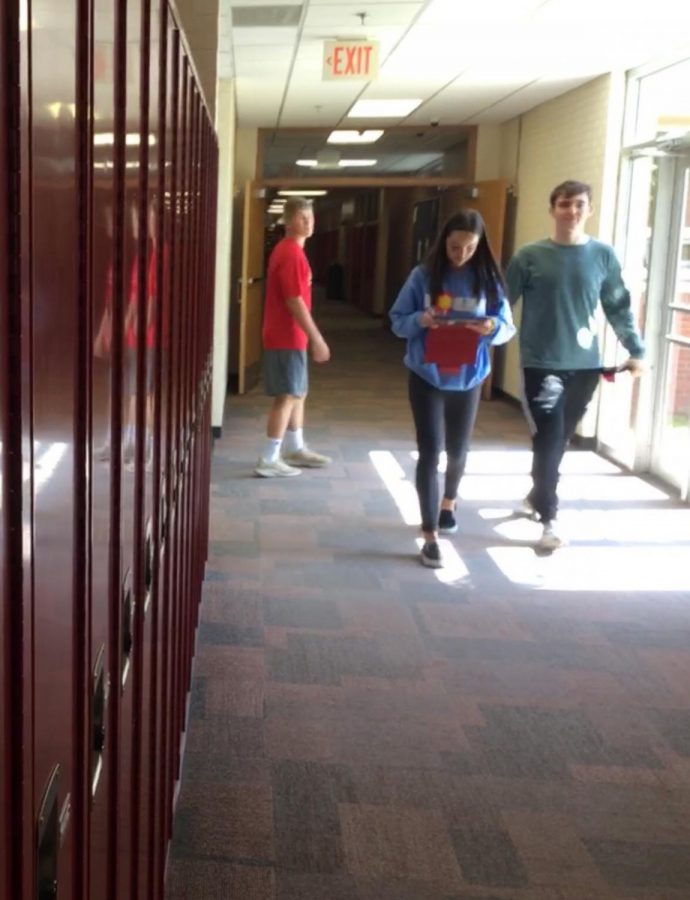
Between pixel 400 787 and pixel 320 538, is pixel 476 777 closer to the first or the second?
pixel 400 787

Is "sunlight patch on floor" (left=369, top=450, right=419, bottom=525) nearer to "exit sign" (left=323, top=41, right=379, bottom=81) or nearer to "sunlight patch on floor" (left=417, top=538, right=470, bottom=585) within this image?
"sunlight patch on floor" (left=417, top=538, right=470, bottom=585)

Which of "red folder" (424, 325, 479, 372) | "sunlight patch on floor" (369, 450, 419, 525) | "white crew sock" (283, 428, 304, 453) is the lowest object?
"sunlight patch on floor" (369, 450, 419, 525)

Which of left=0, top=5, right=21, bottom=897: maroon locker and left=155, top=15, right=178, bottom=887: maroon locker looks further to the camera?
left=155, top=15, right=178, bottom=887: maroon locker

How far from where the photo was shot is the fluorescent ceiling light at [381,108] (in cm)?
868

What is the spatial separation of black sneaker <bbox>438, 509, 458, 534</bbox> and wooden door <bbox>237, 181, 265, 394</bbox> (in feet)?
15.1

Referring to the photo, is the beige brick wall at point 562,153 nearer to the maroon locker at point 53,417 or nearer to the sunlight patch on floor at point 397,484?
the sunlight patch on floor at point 397,484

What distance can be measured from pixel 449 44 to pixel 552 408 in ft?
9.88

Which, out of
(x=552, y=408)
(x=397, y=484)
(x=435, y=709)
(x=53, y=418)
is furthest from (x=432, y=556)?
(x=53, y=418)

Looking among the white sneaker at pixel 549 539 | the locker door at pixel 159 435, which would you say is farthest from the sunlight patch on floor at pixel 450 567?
the locker door at pixel 159 435

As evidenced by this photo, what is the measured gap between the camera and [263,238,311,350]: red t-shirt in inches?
210

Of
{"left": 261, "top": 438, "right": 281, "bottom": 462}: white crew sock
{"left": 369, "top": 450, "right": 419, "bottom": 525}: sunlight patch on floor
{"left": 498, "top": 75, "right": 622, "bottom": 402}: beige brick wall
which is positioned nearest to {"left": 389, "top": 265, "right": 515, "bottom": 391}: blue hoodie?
{"left": 369, "top": 450, "right": 419, "bottom": 525}: sunlight patch on floor

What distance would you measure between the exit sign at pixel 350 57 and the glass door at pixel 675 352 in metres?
2.02

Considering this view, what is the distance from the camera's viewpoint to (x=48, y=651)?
0.69 metres

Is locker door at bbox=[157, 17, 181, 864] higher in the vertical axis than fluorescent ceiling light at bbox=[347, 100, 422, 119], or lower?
lower
